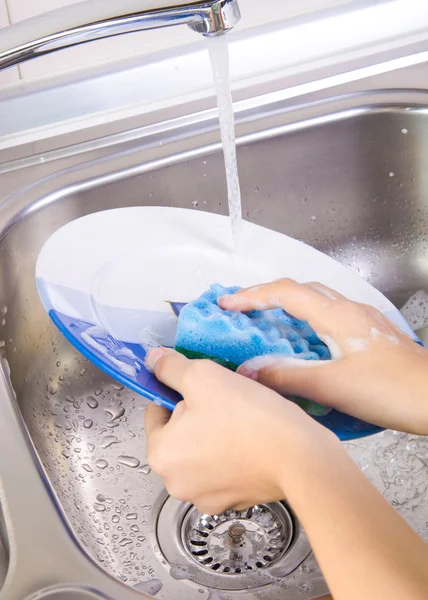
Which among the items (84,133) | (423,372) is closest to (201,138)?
(84,133)

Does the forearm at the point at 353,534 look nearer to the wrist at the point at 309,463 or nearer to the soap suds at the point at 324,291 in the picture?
the wrist at the point at 309,463

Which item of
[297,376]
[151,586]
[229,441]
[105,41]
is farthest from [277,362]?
[105,41]

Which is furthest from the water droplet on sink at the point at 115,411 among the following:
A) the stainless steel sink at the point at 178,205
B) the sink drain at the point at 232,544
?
the sink drain at the point at 232,544

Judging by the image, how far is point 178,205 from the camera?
2.87 ft

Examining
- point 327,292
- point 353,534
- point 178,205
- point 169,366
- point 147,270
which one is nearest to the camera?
point 353,534

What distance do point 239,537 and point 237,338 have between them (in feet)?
0.71

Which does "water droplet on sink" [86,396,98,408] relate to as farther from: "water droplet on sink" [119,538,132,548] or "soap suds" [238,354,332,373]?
"soap suds" [238,354,332,373]

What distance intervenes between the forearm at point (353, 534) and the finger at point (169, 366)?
12cm

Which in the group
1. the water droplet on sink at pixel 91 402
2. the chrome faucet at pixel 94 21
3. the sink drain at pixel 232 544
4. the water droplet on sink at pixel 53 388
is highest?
the chrome faucet at pixel 94 21

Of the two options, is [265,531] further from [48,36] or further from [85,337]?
[48,36]

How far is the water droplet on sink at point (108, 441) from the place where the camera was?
2.60ft

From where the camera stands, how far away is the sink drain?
0.66 metres

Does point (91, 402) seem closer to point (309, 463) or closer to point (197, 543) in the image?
point (197, 543)

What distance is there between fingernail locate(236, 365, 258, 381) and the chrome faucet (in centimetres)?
29
